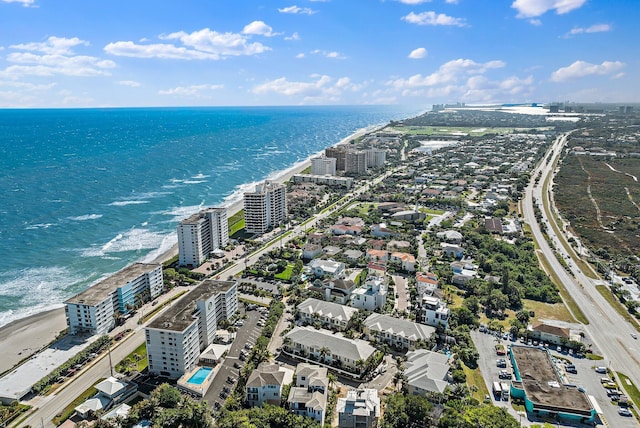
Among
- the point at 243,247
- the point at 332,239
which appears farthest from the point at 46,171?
the point at 332,239

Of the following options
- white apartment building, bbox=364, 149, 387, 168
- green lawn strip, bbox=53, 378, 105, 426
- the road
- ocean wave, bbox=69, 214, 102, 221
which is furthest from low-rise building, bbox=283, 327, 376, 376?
white apartment building, bbox=364, 149, 387, 168

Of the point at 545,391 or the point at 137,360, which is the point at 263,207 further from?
the point at 545,391

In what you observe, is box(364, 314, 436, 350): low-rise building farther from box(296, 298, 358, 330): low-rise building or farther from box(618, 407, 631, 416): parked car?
box(618, 407, 631, 416): parked car

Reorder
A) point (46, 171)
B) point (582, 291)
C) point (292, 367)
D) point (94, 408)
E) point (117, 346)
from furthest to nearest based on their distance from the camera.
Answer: point (46, 171) → point (582, 291) → point (117, 346) → point (292, 367) → point (94, 408)

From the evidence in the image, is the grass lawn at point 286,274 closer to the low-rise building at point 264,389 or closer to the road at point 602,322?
the low-rise building at point 264,389

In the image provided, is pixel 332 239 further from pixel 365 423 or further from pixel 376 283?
pixel 365 423

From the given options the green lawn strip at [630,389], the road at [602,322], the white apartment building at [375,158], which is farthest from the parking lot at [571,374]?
the white apartment building at [375,158]
